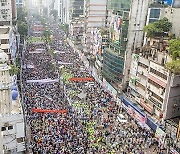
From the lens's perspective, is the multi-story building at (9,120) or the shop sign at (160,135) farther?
the shop sign at (160,135)

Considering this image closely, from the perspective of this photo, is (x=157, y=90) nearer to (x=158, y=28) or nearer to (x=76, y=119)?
(x=158, y=28)

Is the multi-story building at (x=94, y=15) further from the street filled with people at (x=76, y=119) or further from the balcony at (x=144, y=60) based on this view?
the balcony at (x=144, y=60)

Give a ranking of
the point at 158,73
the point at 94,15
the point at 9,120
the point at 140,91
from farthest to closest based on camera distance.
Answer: the point at 94,15 → the point at 140,91 → the point at 158,73 → the point at 9,120

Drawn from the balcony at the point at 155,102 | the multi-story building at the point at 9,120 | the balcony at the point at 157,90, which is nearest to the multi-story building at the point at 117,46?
the balcony at the point at 157,90

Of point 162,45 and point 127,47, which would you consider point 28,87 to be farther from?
point 162,45

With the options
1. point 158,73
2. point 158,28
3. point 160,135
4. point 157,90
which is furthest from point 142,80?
point 160,135

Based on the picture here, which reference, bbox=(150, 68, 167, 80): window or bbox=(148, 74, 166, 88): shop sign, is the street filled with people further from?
bbox=(150, 68, 167, 80): window

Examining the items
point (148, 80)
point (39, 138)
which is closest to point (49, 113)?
point (39, 138)
